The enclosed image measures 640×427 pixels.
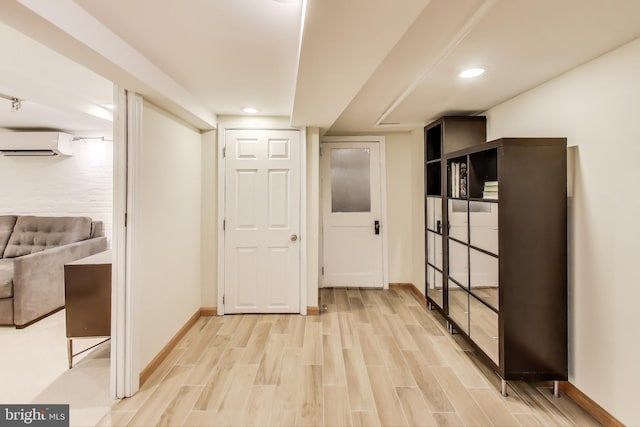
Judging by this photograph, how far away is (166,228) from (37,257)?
1.78 m

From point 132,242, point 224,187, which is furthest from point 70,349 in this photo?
point 224,187

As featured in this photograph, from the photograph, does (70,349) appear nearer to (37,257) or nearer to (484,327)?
(37,257)

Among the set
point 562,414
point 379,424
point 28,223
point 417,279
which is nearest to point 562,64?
point 562,414

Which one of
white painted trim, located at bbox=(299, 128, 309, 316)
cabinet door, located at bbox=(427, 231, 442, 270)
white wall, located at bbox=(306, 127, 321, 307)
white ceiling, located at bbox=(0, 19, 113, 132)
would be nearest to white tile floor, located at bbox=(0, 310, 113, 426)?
white painted trim, located at bbox=(299, 128, 309, 316)

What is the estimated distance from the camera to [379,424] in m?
1.81

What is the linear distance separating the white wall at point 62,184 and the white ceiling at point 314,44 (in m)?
1.92

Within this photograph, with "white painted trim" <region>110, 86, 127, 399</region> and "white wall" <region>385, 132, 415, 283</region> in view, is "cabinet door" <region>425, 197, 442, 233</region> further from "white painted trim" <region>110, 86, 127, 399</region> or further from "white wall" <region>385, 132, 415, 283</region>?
"white painted trim" <region>110, 86, 127, 399</region>

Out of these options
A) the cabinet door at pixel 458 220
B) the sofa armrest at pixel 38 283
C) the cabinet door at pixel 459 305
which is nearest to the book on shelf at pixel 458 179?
the cabinet door at pixel 458 220

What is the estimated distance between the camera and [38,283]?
3219mm

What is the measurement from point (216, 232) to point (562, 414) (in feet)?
10.6

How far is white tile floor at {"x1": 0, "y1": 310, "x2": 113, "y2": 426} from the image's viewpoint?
2.01 m

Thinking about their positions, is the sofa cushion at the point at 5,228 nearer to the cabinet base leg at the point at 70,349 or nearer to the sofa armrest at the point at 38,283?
the sofa armrest at the point at 38,283

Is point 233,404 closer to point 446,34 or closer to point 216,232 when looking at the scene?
point 216,232

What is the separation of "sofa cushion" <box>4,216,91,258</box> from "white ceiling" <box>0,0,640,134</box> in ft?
5.88
